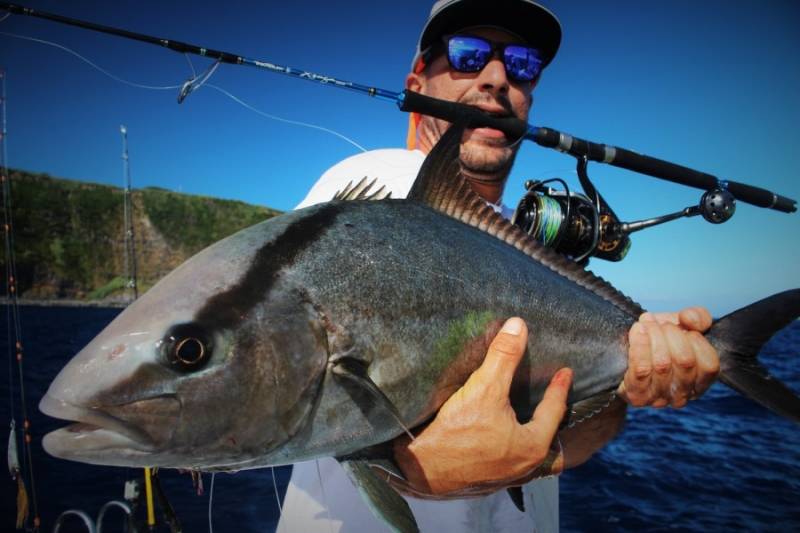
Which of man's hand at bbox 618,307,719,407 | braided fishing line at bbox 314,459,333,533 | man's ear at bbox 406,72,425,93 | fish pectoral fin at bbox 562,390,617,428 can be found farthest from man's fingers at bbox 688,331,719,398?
man's ear at bbox 406,72,425,93

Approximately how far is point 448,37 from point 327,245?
2.57 meters

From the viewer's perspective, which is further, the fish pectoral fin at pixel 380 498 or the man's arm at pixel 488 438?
the man's arm at pixel 488 438

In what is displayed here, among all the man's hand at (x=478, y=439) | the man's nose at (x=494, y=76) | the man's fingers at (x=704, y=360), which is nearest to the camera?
the man's hand at (x=478, y=439)

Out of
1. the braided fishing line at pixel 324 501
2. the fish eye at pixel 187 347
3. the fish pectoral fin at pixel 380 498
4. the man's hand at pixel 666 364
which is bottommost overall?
the braided fishing line at pixel 324 501

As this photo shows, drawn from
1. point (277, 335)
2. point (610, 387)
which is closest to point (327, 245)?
point (277, 335)

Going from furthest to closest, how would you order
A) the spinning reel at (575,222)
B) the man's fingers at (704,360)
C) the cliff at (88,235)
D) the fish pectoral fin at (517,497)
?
1. the cliff at (88,235)
2. the spinning reel at (575,222)
3. the man's fingers at (704,360)
4. the fish pectoral fin at (517,497)

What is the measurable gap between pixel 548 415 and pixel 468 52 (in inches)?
108

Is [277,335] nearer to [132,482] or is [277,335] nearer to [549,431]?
[549,431]

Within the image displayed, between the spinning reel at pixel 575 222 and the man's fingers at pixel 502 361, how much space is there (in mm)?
1529

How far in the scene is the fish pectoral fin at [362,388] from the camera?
1.42m

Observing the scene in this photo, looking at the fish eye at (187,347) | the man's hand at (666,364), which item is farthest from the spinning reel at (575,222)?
the fish eye at (187,347)

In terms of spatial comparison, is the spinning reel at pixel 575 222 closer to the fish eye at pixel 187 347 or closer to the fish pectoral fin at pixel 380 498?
the fish pectoral fin at pixel 380 498

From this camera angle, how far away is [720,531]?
→ 6930 millimetres

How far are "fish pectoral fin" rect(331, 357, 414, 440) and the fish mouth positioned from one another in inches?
20.3
